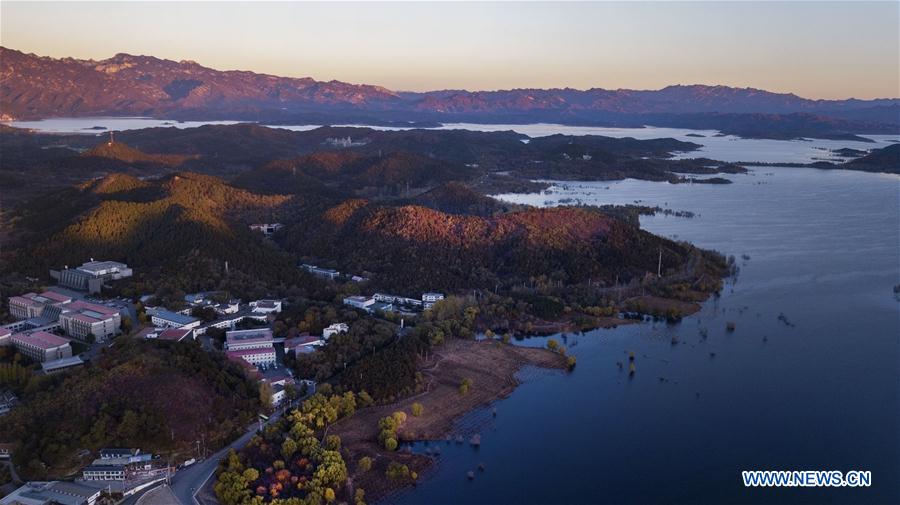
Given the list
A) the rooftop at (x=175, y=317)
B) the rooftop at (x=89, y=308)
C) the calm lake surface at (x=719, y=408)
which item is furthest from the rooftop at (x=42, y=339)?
the calm lake surface at (x=719, y=408)

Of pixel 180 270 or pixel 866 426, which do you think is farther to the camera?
pixel 180 270

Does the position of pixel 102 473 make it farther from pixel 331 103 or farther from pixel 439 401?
pixel 331 103

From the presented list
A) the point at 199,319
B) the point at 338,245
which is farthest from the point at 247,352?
the point at 338,245

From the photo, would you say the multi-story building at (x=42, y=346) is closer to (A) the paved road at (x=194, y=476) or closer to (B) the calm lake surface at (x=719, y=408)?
(A) the paved road at (x=194, y=476)

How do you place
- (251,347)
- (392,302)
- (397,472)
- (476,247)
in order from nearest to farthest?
(397,472) < (251,347) < (392,302) < (476,247)

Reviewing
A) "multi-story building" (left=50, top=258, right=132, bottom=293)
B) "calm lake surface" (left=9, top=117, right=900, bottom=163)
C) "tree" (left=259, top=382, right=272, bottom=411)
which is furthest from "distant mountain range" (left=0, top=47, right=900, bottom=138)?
"tree" (left=259, top=382, right=272, bottom=411)

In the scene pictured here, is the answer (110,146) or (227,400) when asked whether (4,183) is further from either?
(227,400)

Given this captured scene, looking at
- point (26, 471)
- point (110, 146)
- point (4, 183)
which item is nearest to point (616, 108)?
point (110, 146)
